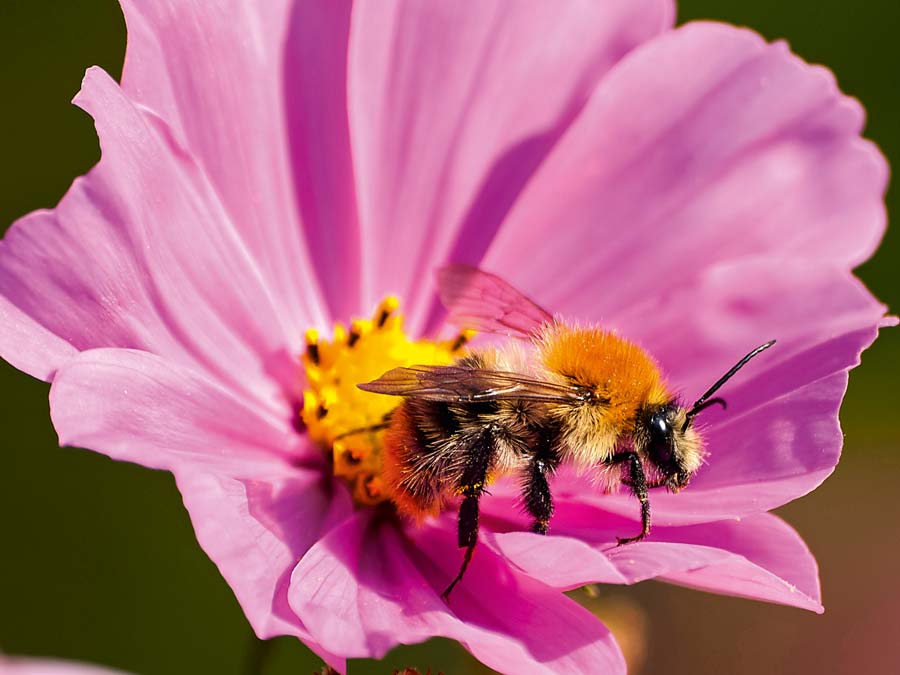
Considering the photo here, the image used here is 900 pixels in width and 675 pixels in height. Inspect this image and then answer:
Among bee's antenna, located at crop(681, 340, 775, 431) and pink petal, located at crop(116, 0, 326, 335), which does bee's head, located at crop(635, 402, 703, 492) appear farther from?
pink petal, located at crop(116, 0, 326, 335)

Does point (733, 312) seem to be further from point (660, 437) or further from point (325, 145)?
point (325, 145)

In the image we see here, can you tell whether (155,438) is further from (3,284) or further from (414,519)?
(414,519)

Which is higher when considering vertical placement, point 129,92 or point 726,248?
point 726,248

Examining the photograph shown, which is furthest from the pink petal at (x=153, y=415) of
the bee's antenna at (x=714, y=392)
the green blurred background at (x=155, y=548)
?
the green blurred background at (x=155, y=548)

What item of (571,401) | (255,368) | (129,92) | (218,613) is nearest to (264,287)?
(255,368)

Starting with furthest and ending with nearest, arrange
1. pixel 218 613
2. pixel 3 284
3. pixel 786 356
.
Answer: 1. pixel 218 613
2. pixel 786 356
3. pixel 3 284
